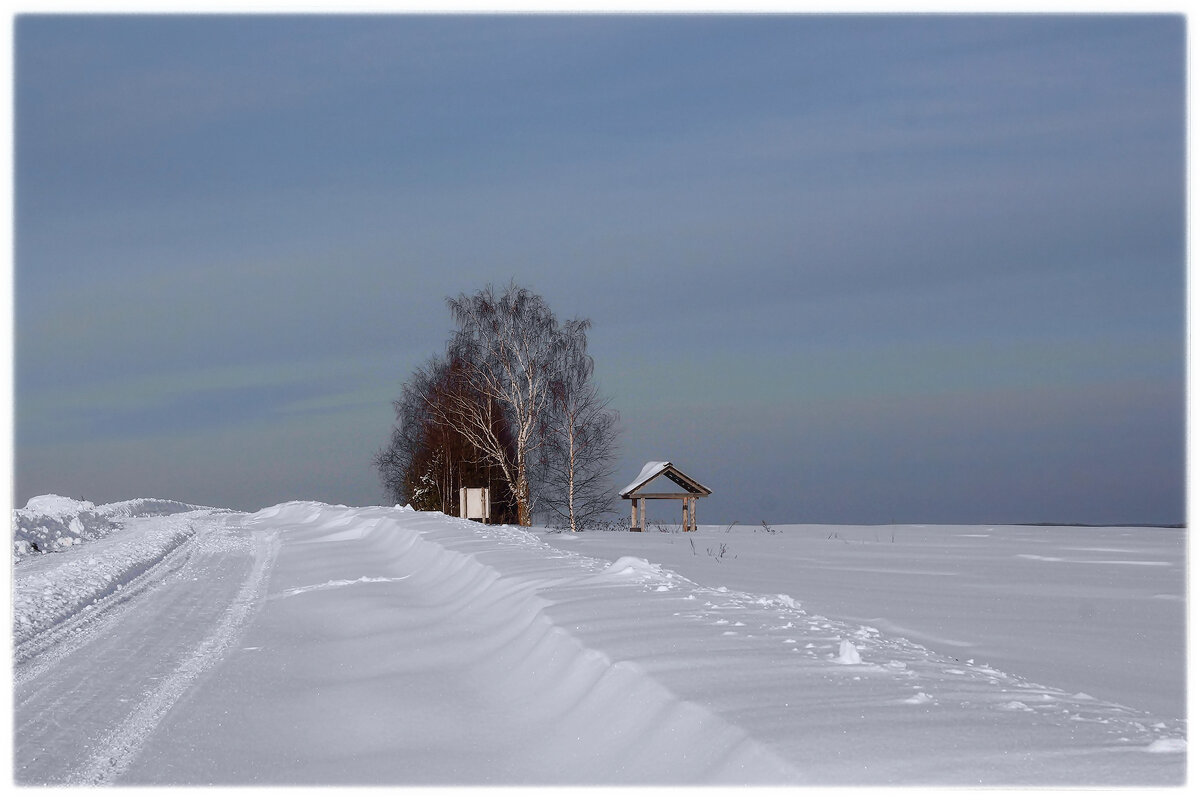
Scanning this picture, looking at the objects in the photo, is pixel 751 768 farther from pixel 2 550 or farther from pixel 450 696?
pixel 2 550

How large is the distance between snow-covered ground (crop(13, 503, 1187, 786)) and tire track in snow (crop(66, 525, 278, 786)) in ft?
0.08

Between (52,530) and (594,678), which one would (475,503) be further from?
(594,678)

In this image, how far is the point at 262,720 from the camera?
6.34 m

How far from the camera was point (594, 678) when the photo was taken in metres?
6.29

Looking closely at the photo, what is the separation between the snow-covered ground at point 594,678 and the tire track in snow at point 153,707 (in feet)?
0.08

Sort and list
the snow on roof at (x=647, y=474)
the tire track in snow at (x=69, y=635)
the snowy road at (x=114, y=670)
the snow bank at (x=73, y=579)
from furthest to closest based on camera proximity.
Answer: the snow on roof at (x=647, y=474)
the snow bank at (x=73, y=579)
the tire track in snow at (x=69, y=635)
the snowy road at (x=114, y=670)

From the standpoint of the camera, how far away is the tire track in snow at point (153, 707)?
522 cm

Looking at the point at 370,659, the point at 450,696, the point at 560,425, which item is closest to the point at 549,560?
the point at 370,659

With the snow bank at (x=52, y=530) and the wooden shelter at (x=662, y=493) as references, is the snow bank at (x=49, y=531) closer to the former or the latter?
the snow bank at (x=52, y=530)

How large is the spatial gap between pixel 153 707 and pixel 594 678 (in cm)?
277

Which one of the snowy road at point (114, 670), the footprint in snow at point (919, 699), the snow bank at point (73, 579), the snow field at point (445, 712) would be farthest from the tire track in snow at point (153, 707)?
the footprint in snow at point (919, 699)

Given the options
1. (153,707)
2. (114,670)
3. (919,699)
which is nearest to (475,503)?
(114,670)

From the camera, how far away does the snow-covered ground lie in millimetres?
4453

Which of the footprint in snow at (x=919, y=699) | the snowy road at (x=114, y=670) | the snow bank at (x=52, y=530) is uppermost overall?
the footprint in snow at (x=919, y=699)
